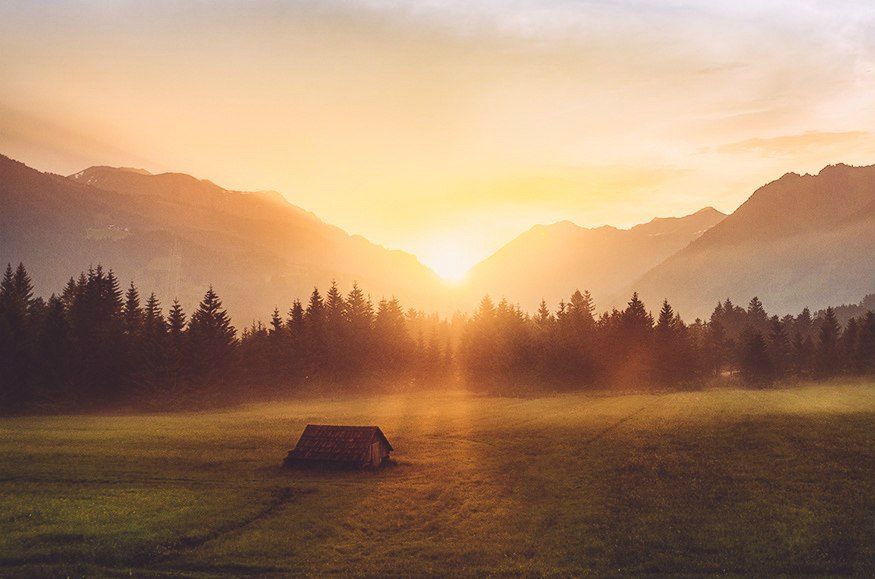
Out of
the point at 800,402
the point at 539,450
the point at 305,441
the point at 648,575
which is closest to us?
the point at 648,575

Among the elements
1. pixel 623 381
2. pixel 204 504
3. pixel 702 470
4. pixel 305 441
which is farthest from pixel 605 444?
pixel 623 381

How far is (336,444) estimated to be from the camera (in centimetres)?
4800

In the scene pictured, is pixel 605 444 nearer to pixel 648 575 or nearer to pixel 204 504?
pixel 648 575

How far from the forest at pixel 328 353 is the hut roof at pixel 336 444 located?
52.1 metres

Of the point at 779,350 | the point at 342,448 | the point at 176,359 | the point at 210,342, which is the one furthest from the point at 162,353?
the point at 779,350

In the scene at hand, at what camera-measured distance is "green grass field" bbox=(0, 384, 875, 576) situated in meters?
28.2

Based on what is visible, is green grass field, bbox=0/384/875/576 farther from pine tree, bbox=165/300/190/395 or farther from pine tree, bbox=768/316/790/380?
pine tree, bbox=768/316/790/380

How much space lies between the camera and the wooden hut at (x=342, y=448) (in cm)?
4653

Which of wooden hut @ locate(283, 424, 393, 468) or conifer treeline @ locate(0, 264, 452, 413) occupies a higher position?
conifer treeline @ locate(0, 264, 452, 413)

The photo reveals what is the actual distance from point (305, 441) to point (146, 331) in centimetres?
6001

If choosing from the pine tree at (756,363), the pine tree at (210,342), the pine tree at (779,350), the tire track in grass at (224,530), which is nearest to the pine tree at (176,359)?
the pine tree at (210,342)

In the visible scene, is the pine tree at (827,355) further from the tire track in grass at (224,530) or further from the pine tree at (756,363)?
the tire track in grass at (224,530)

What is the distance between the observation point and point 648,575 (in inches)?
1051

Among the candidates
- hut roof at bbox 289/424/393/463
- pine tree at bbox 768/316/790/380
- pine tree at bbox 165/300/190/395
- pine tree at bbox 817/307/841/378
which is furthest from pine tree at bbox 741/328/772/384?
pine tree at bbox 165/300/190/395
